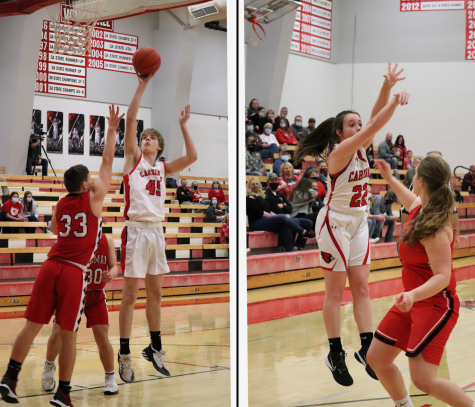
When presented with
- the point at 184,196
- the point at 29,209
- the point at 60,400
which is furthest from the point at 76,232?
the point at 184,196

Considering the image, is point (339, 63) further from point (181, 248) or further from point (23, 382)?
point (23, 382)

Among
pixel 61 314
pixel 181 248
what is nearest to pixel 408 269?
pixel 61 314

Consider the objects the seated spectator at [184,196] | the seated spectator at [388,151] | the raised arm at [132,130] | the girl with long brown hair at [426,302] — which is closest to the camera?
the girl with long brown hair at [426,302]

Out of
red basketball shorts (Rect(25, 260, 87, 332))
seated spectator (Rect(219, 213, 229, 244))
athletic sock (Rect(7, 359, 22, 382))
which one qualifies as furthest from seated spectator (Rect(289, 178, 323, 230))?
athletic sock (Rect(7, 359, 22, 382))

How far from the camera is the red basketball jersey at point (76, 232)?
291 cm

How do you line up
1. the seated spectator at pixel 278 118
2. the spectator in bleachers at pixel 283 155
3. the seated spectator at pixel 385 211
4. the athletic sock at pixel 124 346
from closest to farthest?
the athletic sock at pixel 124 346, the seated spectator at pixel 385 211, the spectator in bleachers at pixel 283 155, the seated spectator at pixel 278 118

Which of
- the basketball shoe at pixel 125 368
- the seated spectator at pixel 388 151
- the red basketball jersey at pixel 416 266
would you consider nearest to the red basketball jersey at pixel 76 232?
the basketball shoe at pixel 125 368

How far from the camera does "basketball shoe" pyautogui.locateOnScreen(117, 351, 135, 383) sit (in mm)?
3199

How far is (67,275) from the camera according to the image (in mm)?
2869

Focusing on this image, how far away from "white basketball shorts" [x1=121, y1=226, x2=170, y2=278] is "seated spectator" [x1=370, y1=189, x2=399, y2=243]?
2.25 m

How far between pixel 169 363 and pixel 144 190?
4.67 ft

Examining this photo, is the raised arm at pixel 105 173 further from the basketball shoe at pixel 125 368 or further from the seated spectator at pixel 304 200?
the seated spectator at pixel 304 200

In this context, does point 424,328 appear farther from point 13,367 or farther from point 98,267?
point 13,367

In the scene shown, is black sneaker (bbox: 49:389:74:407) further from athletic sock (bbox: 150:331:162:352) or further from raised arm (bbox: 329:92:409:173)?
raised arm (bbox: 329:92:409:173)
